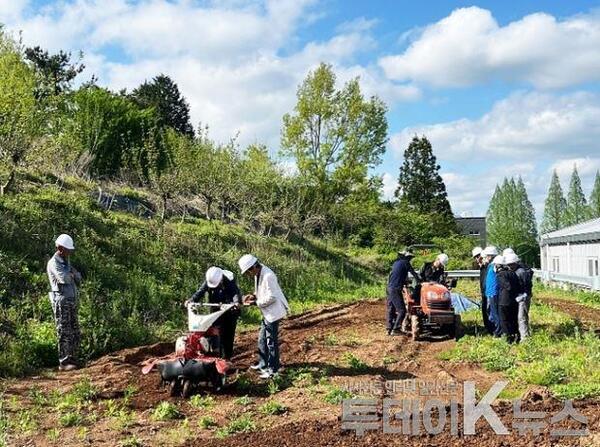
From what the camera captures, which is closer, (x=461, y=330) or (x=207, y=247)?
(x=461, y=330)

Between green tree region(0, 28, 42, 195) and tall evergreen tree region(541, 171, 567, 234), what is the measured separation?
193 feet

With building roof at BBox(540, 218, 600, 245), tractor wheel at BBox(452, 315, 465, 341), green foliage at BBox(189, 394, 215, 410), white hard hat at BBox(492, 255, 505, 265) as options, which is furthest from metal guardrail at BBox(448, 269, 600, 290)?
green foliage at BBox(189, 394, 215, 410)

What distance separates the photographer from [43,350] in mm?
10625

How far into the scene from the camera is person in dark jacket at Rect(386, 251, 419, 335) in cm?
1249

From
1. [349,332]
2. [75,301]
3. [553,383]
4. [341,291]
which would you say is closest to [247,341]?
[349,332]

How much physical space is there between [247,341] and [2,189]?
370 inches

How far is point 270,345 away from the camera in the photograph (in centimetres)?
913

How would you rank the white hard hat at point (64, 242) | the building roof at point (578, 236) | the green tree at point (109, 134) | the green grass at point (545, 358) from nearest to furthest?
1. the green grass at point (545, 358)
2. the white hard hat at point (64, 242)
3. the building roof at point (578, 236)
4. the green tree at point (109, 134)

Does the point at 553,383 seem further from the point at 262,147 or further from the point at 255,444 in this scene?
the point at 262,147

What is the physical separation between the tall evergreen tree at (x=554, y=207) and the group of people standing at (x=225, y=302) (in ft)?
208

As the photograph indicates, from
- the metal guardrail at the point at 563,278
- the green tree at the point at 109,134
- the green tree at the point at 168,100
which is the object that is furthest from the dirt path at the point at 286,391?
the green tree at the point at 168,100

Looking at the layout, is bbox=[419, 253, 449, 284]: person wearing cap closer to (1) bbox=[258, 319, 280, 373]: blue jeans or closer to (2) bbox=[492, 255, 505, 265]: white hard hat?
(2) bbox=[492, 255, 505, 265]: white hard hat

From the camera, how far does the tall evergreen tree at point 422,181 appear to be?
52250 millimetres

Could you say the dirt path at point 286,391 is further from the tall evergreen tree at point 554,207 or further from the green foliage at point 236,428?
the tall evergreen tree at point 554,207
